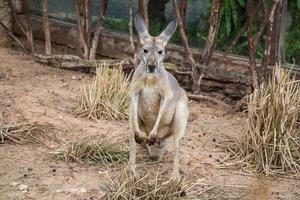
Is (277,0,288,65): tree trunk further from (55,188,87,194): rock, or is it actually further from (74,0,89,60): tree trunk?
(55,188,87,194): rock

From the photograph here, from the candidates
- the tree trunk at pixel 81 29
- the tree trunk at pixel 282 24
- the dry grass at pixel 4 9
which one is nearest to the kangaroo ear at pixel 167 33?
the tree trunk at pixel 282 24

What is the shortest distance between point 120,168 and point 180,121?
62 centimetres

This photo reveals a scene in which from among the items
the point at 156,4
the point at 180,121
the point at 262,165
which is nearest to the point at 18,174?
the point at 180,121

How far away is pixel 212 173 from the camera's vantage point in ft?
17.3

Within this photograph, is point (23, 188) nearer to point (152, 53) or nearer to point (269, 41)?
point (152, 53)

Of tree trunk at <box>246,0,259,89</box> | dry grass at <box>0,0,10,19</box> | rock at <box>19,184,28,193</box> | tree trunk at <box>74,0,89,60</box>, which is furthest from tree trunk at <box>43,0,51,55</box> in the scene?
rock at <box>19,184,28,193</box>

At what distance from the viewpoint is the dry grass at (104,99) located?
6414 mm

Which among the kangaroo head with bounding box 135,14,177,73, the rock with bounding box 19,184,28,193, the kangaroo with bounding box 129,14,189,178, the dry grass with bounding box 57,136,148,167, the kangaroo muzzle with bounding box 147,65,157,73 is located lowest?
the rock with bounding box 19,184,28,193

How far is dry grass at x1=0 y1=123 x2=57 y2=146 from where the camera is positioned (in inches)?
221

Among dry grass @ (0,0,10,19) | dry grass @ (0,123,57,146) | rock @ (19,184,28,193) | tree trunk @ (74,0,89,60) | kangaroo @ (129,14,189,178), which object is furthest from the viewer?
dry grass @ (0,0,10,19)

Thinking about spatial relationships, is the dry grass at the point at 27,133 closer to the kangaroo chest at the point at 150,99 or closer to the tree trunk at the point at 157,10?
the kangaroo chest at the point at 150,99

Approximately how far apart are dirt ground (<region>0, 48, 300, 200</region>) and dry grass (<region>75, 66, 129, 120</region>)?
5.1 inches

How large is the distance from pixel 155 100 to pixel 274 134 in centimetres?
111

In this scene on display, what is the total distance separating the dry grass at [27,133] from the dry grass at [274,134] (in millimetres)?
1705
